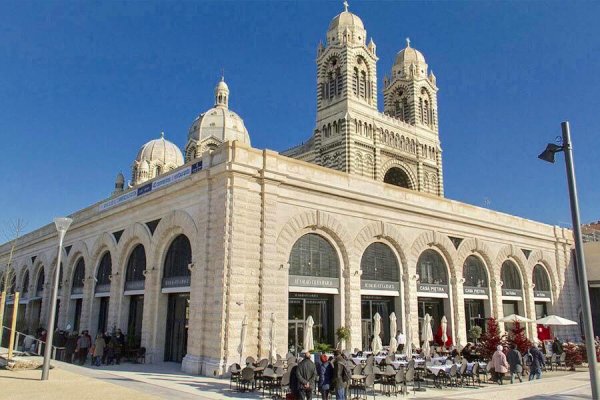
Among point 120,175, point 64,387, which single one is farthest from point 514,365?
point 120,175

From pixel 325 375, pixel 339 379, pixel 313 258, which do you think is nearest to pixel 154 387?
pixel 325 375

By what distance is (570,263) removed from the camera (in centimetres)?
4384

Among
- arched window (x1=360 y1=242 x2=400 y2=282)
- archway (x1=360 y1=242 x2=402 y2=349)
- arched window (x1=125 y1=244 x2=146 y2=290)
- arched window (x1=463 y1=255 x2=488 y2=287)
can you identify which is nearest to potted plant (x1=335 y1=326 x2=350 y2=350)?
archway (x1=360 y1=242 x2=402 y2=349)

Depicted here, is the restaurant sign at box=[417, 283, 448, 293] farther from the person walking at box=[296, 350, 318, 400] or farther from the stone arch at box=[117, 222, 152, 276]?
the person walking at box=[296, 350, 318, 400]

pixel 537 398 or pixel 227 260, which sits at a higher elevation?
pixel 227 260

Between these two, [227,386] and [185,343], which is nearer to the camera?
[227,386]

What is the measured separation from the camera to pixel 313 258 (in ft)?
83.0

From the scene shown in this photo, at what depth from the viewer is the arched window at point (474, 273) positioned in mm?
33906

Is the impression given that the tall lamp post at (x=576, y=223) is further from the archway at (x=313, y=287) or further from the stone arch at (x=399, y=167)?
the stone arch at (x=399, y=167)

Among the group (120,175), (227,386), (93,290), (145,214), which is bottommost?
(227,386)

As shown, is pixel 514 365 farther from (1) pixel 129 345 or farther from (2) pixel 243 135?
(2) pixel 243 135

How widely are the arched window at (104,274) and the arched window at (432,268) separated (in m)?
20.8

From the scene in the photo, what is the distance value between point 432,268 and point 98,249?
23133 millimetres

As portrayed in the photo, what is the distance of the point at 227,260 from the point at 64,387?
7999mm
